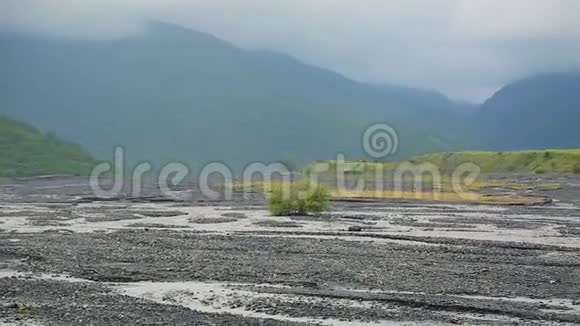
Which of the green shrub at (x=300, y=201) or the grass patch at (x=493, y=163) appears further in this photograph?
the grass patch at (x=493, y=163)

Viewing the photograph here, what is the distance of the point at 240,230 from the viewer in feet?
164

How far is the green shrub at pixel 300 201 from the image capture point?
64250mm

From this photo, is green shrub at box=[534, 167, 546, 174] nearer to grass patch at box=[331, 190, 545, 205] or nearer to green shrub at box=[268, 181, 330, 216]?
grass patch at box=[331, 190, 545, 205]

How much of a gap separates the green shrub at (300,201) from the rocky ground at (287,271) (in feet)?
16.5

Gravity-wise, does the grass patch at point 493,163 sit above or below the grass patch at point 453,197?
above

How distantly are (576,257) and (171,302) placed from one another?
21.7m

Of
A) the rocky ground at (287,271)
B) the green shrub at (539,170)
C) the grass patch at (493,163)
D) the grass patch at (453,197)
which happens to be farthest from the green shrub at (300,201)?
the green shrub at (539,170)

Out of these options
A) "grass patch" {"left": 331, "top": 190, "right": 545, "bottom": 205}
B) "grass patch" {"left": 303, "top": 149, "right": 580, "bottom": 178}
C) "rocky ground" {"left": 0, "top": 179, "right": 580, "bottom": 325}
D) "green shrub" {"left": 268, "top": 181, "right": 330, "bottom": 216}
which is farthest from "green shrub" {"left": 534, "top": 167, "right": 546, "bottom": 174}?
"rocky ground" {"left": 0, "top": 179, "right": 580, "bottom": 325}

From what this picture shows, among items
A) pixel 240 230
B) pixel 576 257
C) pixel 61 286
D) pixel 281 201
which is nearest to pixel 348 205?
pixel 281 201

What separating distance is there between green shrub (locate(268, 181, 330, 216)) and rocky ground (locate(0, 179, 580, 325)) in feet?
16.5

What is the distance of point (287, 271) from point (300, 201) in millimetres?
35091

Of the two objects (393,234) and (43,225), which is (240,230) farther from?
(43,225)

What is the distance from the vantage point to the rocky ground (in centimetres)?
2119

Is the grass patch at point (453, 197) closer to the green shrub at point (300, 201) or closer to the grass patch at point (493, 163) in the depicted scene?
the green shrub at point (300, 201)
